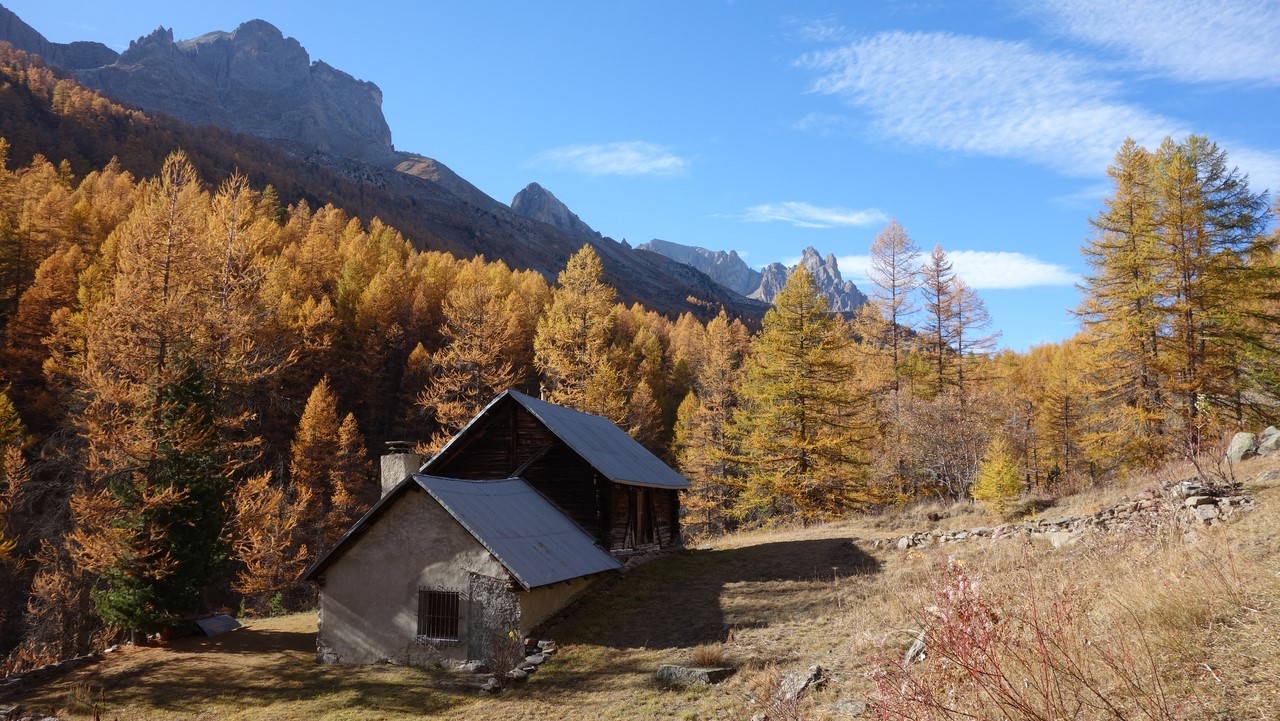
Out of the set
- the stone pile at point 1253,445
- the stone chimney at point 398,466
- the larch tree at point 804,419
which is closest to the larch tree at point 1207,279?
the stone pile at point 1253,445

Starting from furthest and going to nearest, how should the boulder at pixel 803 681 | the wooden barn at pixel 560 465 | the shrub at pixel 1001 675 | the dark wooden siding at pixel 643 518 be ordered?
the dark wooden siding at pixel 643 518 → the wooden barn at pixel 560 465 → the boulder at pixel 803 681 → the shrub at pixel 1001 675

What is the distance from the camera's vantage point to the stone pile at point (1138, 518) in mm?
12716

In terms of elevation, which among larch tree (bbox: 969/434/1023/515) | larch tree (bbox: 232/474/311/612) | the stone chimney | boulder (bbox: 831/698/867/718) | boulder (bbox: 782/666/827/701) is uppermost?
the stone chimney

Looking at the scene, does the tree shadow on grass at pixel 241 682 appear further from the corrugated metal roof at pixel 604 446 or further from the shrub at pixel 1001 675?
the shrub at pixel 1001 675

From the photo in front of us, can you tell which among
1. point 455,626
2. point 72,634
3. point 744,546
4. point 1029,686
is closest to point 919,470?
point 744,546

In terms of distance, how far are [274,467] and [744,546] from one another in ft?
105

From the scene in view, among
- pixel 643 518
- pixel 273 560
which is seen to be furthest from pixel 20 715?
pixel 273 560

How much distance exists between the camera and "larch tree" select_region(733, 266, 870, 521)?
31.9 metres

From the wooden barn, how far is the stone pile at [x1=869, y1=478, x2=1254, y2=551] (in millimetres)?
8856

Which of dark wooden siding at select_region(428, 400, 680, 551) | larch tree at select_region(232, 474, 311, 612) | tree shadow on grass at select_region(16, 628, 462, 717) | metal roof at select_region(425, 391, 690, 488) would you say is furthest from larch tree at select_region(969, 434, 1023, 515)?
larch tree at select_region(232, 474, 311, 612)

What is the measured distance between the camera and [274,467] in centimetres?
4303

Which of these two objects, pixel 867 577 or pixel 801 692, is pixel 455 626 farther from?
pixel 867 577

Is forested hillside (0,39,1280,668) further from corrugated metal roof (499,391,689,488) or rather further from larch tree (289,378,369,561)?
corrugated metal roof (499,391,689,488)

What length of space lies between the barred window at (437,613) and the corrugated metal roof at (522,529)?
1616mm
